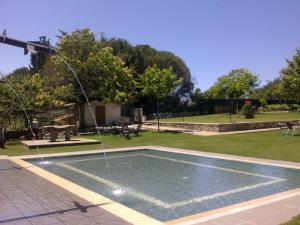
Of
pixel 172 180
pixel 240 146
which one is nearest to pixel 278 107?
pixel 240 146

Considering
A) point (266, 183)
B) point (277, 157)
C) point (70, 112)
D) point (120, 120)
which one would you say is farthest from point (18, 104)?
point (266, 183)

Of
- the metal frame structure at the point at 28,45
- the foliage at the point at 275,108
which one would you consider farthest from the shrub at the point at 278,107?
the metal frame structure at the point at 28,45

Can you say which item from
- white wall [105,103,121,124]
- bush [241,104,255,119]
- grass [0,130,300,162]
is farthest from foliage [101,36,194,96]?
grass [0,130,300,162]

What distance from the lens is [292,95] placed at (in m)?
25.4

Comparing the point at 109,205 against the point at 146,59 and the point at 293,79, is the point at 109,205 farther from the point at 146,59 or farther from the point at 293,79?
the point at 146,59

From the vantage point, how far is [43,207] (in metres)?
7.73

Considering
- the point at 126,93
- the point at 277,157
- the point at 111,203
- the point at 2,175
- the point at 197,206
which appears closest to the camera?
the point at 111,203

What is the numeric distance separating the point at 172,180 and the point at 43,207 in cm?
478

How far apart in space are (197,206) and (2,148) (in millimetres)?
14399

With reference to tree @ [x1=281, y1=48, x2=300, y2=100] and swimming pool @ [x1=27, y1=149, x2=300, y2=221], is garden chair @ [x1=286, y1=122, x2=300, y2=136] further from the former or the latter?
swimming pool @ [x1=27, y1=149, x2=300, y2=221]

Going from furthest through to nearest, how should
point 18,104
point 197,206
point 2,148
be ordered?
point 18,104
point 2,148
point 197,206

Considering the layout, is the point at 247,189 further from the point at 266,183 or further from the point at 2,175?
the point at 2,175

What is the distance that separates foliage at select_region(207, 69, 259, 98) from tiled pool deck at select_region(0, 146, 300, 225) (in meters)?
42.3

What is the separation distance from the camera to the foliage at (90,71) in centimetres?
3109
